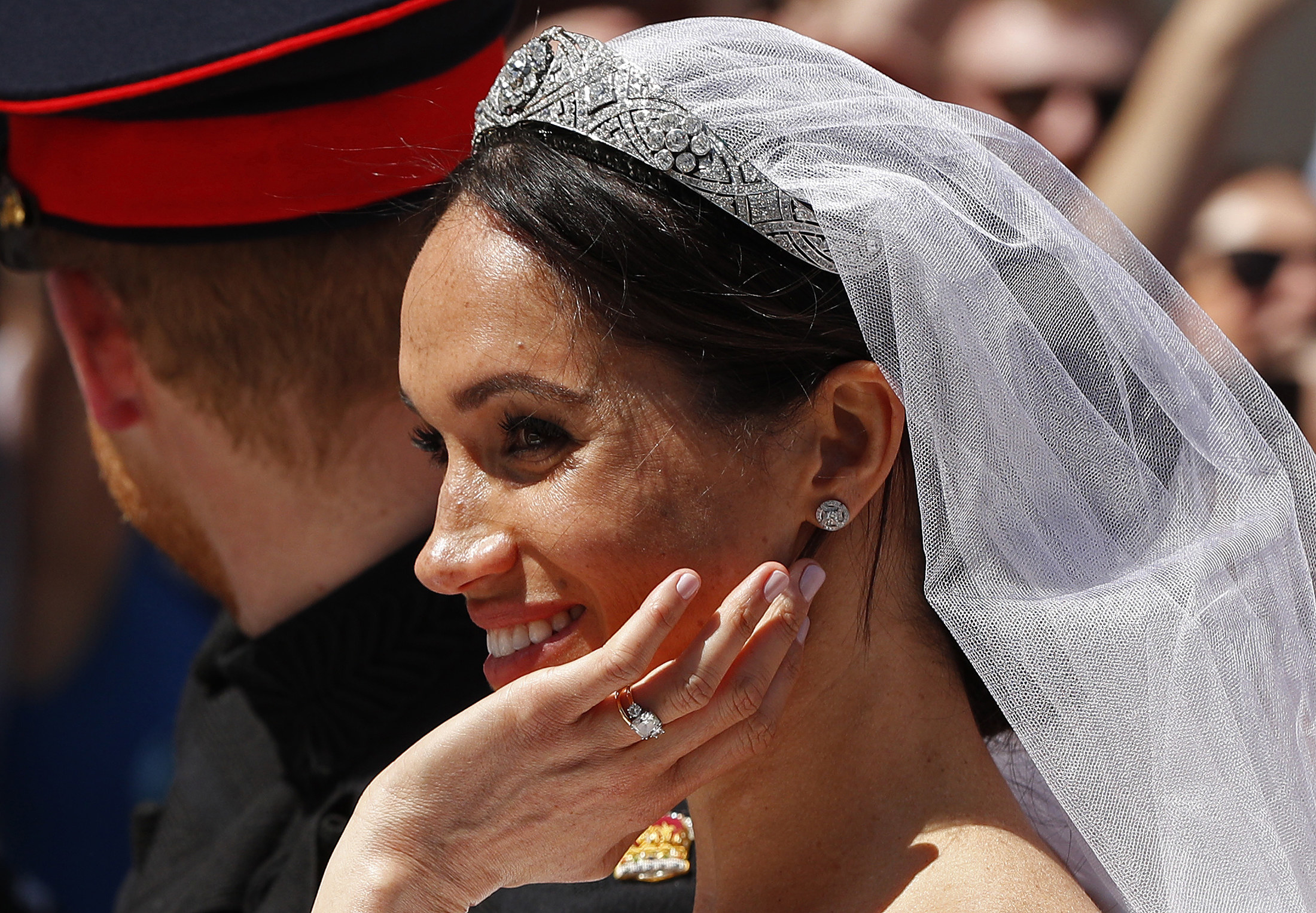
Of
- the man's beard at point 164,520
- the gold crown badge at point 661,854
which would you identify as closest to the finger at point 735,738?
the gold crown badge at point 661,854

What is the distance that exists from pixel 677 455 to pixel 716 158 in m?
0.34

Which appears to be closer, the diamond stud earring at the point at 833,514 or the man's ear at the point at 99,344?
the diamond stud earring at the point at 833,514

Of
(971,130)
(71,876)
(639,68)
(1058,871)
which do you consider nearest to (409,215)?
(639,68)

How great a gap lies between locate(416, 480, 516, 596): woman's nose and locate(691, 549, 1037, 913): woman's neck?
0.39m

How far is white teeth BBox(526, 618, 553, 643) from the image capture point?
1.76 metres

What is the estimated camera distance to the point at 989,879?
1638mm

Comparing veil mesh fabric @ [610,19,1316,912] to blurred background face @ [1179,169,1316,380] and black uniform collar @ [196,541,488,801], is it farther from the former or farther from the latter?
blurred background face @ [1179,169,1316,380]

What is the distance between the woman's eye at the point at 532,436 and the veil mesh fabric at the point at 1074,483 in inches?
15.2

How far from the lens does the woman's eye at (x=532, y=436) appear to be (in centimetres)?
169

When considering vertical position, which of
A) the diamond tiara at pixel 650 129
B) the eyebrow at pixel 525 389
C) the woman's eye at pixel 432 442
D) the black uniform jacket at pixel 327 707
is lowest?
the black uniform jacket at pixel 327 707

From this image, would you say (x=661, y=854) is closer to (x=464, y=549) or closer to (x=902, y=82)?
(x=464, y=549)

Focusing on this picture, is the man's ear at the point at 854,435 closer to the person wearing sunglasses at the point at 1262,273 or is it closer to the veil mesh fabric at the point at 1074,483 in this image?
the veil mesh fabric at the point at 1074,483

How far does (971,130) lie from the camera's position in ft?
5.92

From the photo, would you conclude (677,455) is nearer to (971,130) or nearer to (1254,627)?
(971,130)
